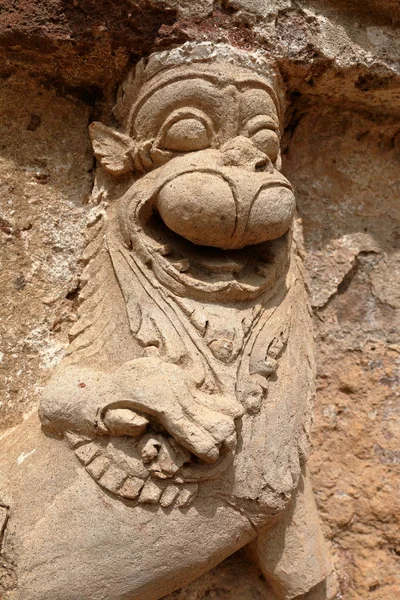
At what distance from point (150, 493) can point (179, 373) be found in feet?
0.86

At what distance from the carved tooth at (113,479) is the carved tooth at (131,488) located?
0.03ft

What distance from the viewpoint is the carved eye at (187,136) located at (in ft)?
5.55

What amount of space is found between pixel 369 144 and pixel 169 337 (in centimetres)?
110

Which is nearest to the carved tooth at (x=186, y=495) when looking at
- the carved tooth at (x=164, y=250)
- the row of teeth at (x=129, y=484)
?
the row of teeth at (x=129, y=484)

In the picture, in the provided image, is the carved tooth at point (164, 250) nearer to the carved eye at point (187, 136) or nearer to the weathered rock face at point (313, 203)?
the carved eye at point (187, 136)

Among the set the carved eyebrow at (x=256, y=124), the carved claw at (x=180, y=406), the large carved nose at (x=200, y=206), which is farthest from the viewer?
the carved eyebrow at (x=256, y=124)

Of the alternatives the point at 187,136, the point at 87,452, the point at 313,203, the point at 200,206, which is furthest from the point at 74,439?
the point at 313,203

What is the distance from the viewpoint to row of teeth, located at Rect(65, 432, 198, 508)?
145 cm

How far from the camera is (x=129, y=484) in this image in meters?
1.45

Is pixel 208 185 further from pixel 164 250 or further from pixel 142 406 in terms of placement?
pixel 142 406

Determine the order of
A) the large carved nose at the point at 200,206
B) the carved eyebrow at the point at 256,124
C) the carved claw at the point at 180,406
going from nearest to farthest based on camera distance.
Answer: the carved claw at the point at 180,406, the large carved nose at the point at 200,206, the carved eyebrow at the point at 256,124

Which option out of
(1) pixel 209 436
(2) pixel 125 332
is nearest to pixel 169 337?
(2) pixel 125 332

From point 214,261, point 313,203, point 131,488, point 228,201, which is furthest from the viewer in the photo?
point 313,203

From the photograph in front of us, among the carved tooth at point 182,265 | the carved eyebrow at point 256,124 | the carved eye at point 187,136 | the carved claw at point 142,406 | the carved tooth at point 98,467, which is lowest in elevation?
the carved tooth at point 98,467
